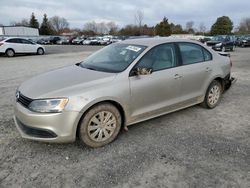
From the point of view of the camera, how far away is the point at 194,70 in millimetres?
4414

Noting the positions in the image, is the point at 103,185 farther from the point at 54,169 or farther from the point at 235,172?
the point at 235,172

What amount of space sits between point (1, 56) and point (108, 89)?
17.4 m

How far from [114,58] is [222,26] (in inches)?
3040

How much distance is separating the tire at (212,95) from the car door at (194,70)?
0.22 m

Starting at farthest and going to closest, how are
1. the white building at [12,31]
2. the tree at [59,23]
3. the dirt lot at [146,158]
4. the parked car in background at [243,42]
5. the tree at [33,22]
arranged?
the tree at [59,23], the tree at [33,22], the white building at [12,31], the parked car in background at [243,42], the dirt lot at [146,158]

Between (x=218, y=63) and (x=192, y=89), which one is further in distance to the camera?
(x=218, y=63)

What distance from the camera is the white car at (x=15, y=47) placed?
680 inches

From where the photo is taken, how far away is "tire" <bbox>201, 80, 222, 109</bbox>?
490 centimetres

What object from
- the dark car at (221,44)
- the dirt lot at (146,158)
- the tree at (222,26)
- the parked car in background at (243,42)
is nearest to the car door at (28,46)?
the dark car at (221,44)

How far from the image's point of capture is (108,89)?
3.29 metres

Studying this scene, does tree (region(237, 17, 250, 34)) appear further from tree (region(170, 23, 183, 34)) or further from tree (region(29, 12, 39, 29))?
tree (region(29, 12, 39, 29))

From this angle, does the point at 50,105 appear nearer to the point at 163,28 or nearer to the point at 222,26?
the point at 163,28

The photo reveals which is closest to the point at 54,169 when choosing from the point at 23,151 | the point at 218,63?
the point at 23,151

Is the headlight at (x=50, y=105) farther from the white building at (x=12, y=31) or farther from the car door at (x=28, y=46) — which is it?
the white building at (x=12, y=31)
